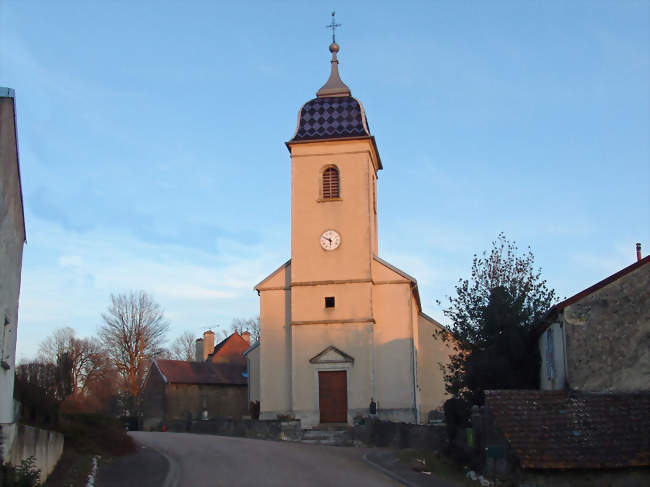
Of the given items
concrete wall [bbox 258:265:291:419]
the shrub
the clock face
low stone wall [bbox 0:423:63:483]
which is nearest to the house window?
low stone wall [bbox 0:423:63:483]

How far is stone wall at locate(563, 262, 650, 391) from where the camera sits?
17.9 meters

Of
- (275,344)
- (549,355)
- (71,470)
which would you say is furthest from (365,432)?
(71,470)

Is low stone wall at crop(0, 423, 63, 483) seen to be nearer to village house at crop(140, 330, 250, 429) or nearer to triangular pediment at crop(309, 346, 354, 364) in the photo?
triangular pediment at crop(309, 346, 354, 364)

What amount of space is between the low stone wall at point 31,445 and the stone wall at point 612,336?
12.2 metres

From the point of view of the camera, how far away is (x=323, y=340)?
33.9 metres

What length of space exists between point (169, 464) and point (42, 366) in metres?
5.06

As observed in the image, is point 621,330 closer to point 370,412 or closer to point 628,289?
point 628,289

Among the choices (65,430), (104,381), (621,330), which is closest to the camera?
(621,330)

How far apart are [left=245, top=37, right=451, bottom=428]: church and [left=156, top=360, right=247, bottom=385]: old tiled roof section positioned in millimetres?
21154

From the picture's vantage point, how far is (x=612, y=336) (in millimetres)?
18297

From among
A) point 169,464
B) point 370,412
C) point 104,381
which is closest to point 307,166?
point 370,412

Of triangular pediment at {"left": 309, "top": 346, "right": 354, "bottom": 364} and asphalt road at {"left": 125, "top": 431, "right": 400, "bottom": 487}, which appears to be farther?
triangular pediment at {"left": 309, "top": 346, "right": 354, "bottom": 364}

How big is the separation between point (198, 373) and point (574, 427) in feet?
142

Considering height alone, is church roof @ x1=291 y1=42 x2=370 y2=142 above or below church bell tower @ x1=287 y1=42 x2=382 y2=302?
above
